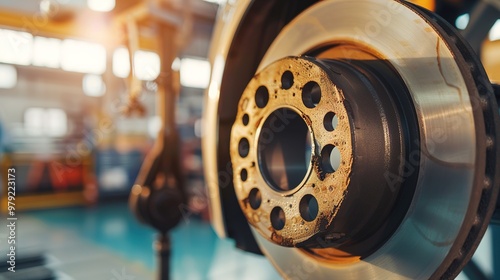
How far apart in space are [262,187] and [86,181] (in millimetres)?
3954

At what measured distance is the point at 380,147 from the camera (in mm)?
380

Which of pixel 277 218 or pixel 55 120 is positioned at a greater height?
pixel 277 218

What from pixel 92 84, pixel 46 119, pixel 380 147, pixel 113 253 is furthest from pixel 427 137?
pixel 46 119

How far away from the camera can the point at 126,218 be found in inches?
132

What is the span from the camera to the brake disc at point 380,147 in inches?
13.4

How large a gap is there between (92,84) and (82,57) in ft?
2.04

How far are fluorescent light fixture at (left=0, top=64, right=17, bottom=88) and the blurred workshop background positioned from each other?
0.01m

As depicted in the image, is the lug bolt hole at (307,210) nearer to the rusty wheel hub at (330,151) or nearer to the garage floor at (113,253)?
the rusty wheel hub at (330,151)

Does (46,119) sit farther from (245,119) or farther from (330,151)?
(330,151)

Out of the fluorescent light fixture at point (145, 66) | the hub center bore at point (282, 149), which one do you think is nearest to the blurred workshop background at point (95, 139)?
the fluorescent light fixture at point (145, 66)

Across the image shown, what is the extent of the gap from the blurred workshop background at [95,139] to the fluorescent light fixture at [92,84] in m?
0.02

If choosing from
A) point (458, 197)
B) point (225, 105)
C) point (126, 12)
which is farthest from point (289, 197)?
point (126, 12)

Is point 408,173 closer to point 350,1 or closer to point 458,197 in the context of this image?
point 458,197

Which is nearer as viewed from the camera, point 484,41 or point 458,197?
point 458,197
